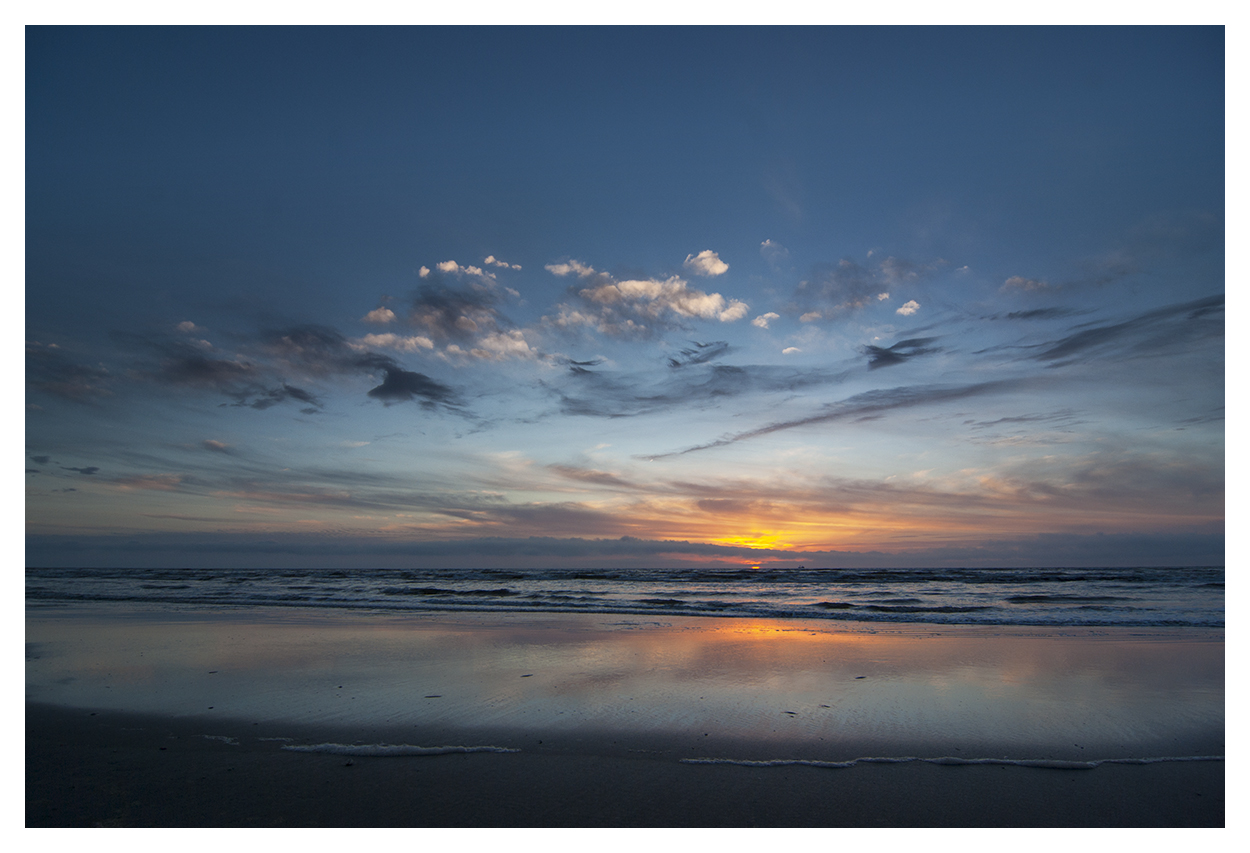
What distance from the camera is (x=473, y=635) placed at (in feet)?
41.0

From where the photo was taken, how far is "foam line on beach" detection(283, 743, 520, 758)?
531 centimetres

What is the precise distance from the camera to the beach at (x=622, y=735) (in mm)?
4383

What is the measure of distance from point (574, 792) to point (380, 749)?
81.7 inches

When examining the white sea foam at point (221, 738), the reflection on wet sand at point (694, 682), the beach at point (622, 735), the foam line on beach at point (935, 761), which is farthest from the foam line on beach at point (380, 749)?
the foam line on beach at point (935, 761)

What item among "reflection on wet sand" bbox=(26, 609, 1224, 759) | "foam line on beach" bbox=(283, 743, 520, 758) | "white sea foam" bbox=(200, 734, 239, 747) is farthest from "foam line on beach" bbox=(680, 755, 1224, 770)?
"white sea foam" bbox=(200, 734, 239, 747)

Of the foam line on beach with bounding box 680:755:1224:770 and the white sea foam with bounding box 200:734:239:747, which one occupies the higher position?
the foam line on beach with bounding box 680:755:1224:770

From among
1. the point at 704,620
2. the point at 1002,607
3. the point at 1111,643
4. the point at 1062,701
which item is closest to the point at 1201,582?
the point at 1002,607

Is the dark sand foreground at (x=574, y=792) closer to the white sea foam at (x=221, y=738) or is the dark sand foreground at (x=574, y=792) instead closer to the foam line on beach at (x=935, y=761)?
the foam line on beach at (x=935, y=761)

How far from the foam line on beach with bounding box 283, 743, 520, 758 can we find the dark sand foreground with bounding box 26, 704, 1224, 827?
114 millimetres

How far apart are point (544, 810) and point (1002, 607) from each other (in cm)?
2244

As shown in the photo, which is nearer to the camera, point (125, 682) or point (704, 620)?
point (125, 682)

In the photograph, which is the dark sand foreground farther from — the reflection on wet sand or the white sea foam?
the reflection on wet sand

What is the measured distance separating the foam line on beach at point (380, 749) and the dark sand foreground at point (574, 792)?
114 mm
